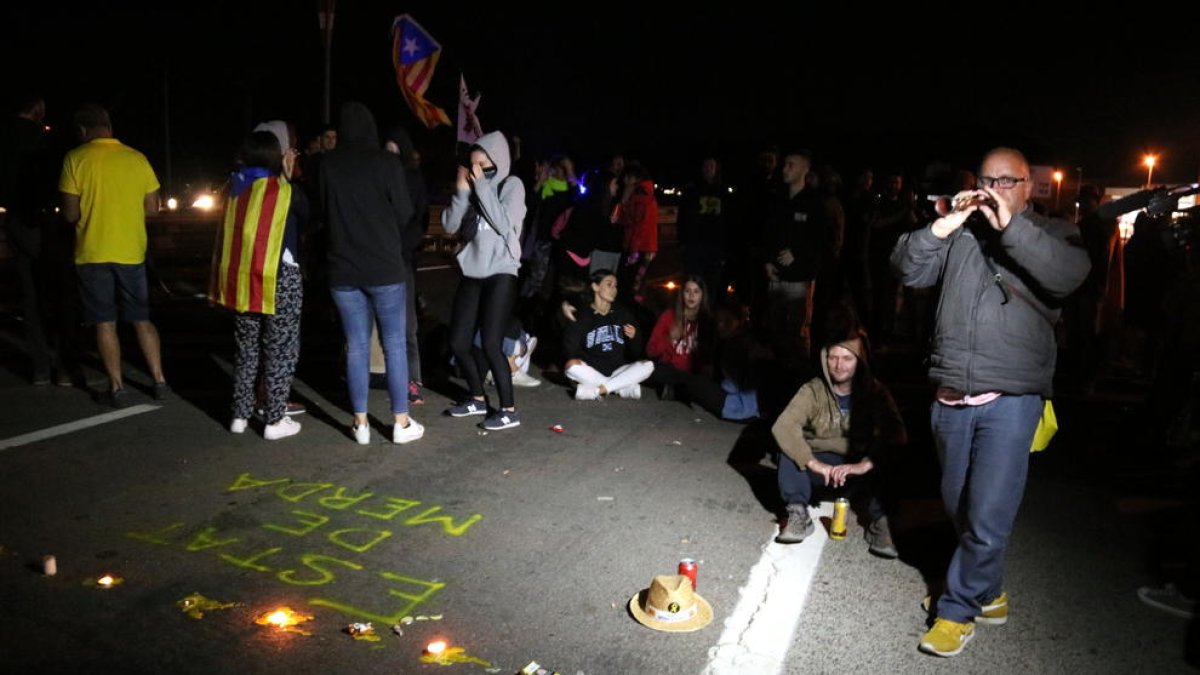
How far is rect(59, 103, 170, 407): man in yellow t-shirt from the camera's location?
6277mm

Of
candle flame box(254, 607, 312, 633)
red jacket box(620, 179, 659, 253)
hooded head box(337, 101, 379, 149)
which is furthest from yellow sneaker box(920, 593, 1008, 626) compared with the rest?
red jacket box(620, 179, 659, 253)

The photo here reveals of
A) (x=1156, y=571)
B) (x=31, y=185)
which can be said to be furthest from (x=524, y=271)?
(x=1156, y=571)

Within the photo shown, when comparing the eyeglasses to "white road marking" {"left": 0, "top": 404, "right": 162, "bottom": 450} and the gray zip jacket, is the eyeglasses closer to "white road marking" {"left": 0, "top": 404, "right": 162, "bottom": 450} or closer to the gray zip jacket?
the gray zip jacket

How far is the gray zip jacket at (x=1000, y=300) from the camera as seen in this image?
330 cm

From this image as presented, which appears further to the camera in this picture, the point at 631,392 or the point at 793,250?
the point at 793,250

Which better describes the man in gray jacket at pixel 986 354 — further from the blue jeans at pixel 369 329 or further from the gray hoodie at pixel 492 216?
the blue jeans at pixel 369 329

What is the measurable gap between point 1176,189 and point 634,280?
8.17 meters

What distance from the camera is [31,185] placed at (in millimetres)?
7059

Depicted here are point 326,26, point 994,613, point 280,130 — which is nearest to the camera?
point 994,613

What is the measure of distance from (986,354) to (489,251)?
3626 millimetres

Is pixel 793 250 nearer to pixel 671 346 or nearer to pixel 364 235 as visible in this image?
pixel 671 346

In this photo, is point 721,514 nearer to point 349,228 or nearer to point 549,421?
point 549,421

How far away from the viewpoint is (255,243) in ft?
18.7

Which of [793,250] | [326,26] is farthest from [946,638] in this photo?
[326,26]
